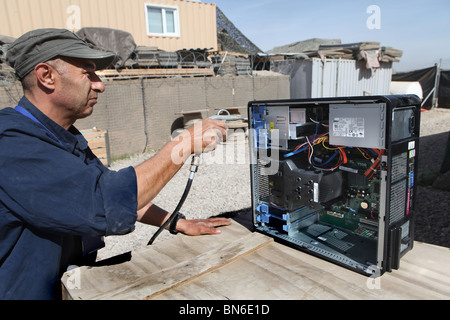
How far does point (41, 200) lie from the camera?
119cm

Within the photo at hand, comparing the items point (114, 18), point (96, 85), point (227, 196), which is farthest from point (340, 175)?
point (114, 18)

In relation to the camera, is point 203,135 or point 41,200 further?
point 203,135

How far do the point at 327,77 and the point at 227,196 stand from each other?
9709 millimetres

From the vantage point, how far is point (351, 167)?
6.34 feet

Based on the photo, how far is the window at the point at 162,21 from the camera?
437 inches

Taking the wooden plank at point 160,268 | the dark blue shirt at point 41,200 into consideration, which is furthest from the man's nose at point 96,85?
the wooden plank at point 160,268

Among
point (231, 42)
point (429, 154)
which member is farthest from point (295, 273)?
point (231, 42)

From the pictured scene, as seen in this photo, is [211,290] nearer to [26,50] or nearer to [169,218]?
[169,218]

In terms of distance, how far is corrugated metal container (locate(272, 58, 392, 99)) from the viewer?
42.7 feet

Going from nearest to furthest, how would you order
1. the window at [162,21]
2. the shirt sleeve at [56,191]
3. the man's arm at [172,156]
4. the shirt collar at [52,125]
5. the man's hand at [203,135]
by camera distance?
1. the shirt sleeve at [56,191]
2. the man's arm at [172,156]
3. the shirt collar at [52,125]
4. the man's hand at [203,135]
5. the window at [162,21]

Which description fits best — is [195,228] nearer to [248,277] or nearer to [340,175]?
[248,277]

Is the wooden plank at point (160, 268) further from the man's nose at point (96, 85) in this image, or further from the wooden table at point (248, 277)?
the man's nose at point (96, 85)

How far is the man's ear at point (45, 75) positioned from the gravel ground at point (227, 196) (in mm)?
2570

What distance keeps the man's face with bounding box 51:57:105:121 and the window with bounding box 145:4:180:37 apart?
412 inches
